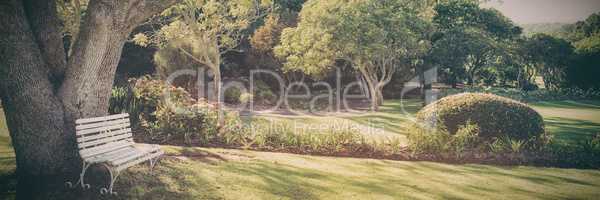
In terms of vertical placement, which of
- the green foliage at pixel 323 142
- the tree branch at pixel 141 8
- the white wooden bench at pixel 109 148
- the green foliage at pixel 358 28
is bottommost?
the green foliage at pixel 323 142

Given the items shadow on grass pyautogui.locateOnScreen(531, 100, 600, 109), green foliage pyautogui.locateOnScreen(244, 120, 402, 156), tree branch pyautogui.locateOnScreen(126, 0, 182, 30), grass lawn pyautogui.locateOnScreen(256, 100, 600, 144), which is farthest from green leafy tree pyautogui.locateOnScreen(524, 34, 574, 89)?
tree branch pyautogui.locateOnScreen(126, 0, 182, 30)

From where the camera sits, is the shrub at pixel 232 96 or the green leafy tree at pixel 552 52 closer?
the shrub at pixel 232 96

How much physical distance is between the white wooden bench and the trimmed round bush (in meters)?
7.64

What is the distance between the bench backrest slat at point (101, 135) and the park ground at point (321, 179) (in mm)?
628

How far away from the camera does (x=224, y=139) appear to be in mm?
10586

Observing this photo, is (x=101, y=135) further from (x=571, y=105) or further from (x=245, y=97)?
(x=571, y=105)

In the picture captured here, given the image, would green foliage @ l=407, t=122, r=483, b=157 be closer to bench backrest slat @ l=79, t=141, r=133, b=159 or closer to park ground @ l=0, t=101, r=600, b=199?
park ground @ l=0, t=101, r=600, b=199

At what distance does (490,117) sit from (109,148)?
9.33 m

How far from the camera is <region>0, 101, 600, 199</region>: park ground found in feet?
21.6

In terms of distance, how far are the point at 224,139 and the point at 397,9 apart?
12698mm

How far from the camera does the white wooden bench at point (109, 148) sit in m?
6.07

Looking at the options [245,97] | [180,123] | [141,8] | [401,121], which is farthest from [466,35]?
[141,8]

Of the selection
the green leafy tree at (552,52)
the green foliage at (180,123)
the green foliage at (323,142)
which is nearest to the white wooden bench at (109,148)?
the green foliage at (180,123)

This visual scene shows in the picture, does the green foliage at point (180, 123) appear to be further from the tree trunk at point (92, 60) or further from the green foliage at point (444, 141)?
the green foliage at point (444, 141)
